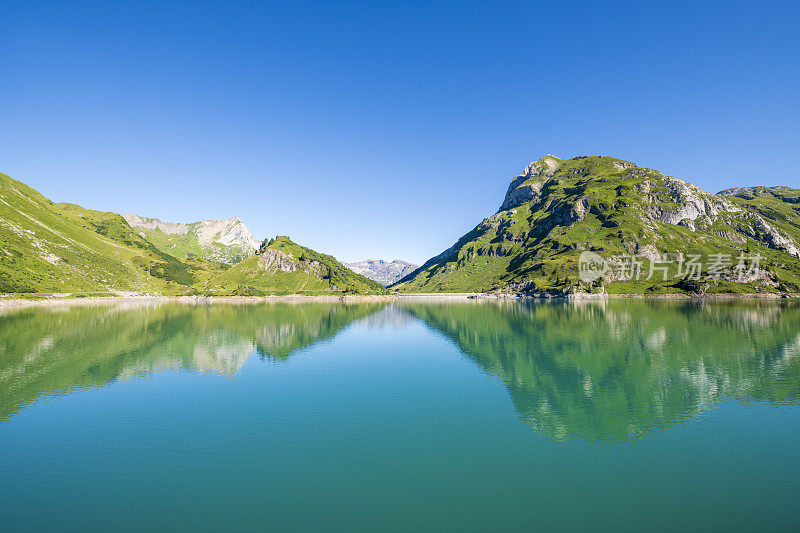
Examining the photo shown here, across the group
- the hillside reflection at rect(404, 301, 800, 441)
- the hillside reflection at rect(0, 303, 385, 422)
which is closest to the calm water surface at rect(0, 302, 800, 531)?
the hillside reflection at rect(404, 301, 800, 441)

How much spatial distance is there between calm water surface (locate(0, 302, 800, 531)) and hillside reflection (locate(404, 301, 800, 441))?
41 cm

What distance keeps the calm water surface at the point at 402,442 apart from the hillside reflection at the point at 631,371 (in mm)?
410

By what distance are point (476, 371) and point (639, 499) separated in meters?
40.4

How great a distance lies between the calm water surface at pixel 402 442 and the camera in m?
21.6

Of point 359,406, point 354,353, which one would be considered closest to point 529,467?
point 359,406

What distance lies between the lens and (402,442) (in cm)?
3234

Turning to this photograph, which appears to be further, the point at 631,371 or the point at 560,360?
the point at 560,360

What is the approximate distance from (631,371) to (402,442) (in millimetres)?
47250

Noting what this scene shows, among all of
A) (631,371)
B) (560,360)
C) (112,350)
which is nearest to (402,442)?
(631,371)

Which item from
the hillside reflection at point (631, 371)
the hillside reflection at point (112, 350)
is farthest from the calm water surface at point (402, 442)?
the hillside reflection at point (112, 350)

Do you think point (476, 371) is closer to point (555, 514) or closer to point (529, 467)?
point (529, 467)

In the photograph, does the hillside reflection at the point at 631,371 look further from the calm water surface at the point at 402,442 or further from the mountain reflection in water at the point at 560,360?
the calm water surface at the point at 402,442

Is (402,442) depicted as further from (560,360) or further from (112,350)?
(112,350)

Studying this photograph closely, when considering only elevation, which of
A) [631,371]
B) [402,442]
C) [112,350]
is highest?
[631,371]
